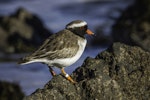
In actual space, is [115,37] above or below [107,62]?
above

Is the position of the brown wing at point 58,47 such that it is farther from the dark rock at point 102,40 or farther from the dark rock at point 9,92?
the dark rock at point 102,40

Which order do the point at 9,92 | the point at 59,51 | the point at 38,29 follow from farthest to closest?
the point at 38,29
the point at 9,92
the point at 59,51

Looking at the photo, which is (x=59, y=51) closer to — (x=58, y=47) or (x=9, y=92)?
(x=58, y=47)

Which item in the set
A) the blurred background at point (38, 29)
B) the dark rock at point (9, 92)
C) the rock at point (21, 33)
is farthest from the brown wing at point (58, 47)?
the rock at point (21, 33)

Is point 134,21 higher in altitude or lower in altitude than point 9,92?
higher

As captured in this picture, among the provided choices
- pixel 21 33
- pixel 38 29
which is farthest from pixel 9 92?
pixel 38 29

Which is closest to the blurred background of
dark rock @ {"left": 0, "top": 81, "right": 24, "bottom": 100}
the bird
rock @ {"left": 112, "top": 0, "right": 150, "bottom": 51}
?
rock @ {"left": 112, "top": 0, "right": 150, "bottom": 51}

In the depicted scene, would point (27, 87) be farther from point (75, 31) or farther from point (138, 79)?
point (138, 79)

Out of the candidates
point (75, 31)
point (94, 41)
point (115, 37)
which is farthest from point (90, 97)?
point (94, 41)
